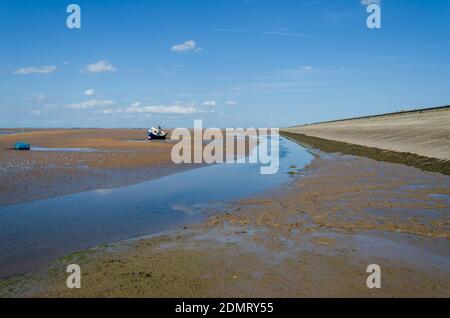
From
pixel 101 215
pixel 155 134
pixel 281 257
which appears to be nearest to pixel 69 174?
pixel 101 215

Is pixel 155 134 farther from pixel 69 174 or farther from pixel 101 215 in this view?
pixel 101 215

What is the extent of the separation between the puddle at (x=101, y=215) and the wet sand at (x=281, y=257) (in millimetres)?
748

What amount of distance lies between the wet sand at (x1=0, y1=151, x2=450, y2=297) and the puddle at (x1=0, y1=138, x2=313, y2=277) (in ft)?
2.45

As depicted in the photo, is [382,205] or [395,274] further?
[382,205]

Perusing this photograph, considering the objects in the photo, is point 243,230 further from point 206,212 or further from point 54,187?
point 54,187

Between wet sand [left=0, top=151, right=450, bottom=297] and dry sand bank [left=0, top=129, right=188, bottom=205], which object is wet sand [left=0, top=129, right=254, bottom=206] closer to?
dry sand bank [left=0, top=129, right=188, bottom=205]

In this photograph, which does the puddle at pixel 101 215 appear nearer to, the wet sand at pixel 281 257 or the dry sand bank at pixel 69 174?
the wet sand at pixel 281 257

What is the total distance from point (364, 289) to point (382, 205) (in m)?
6.51

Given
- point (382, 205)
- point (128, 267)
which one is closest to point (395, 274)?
point (128, 267)

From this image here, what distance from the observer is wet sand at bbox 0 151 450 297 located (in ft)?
18.2
